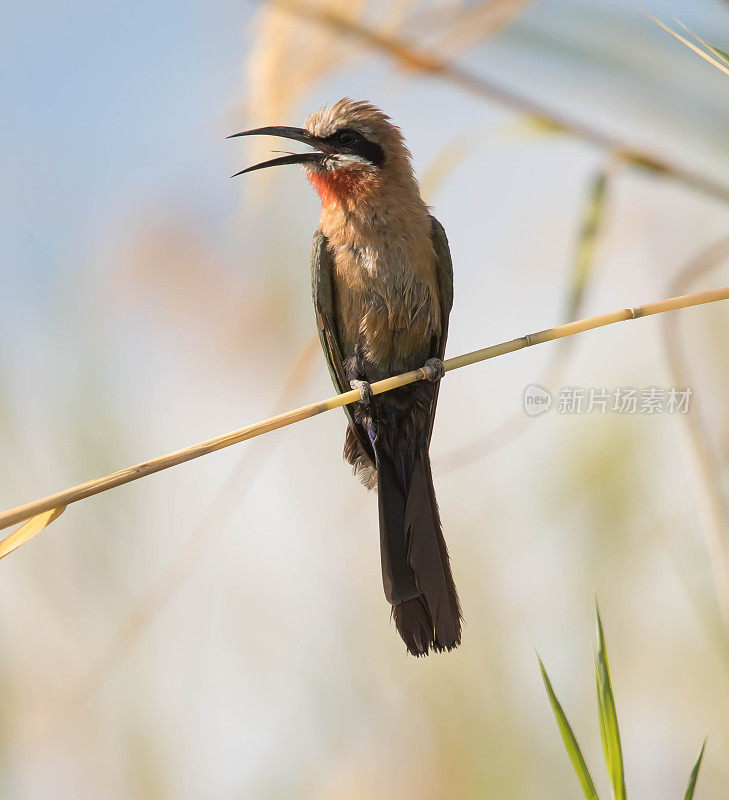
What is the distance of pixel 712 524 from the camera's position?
1936 mm

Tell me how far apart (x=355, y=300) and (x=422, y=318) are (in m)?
0.23

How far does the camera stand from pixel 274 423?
5.37 ft

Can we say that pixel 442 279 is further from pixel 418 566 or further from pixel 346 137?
pixel 418 566

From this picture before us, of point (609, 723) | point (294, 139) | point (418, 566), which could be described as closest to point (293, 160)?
point (294, 139)

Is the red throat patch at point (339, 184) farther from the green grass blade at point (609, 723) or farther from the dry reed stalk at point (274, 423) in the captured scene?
the green grass blade at point (609, 723)

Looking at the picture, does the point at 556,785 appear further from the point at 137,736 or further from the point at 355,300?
the point at 355,300

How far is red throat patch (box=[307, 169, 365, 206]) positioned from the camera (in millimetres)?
2840

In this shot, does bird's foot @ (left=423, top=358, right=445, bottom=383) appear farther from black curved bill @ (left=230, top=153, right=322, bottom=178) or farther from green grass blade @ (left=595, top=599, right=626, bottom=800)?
green grass blade @ (left=595, top=599, right=626, bottom=800)

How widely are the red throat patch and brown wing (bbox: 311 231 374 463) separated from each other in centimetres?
14

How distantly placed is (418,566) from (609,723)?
1.05 metres

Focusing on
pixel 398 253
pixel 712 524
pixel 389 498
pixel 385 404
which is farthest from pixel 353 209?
pixel 712 524

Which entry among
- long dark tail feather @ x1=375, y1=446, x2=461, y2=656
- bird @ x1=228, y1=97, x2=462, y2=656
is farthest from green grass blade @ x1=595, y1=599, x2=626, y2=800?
bird @ x1=228, y1=97, x2=462, y2=656

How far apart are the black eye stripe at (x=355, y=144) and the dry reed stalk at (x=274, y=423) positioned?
1.26 m

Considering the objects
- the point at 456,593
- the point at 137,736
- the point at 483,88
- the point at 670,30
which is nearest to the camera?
the point at 670,30
